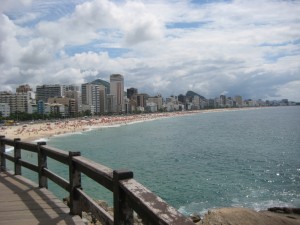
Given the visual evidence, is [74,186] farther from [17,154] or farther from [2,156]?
[2,156]

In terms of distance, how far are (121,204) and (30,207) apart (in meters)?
2.88

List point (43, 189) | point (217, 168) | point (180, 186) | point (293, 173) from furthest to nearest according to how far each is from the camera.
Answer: point (217, 168)
point (293, 173)
point (180, 186)
point (43, 189)

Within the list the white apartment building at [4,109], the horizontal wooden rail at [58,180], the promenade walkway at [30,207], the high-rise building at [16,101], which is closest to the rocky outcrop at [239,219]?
the promenade walkway at [30,207]

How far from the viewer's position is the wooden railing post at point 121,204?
307 cm

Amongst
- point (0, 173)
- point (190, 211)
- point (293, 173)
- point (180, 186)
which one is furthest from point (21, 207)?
point (293, 173)

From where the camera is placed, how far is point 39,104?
17538 cm

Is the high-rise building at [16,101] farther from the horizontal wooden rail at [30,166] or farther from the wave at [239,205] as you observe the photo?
the horizontal wooden rail at [30,166]

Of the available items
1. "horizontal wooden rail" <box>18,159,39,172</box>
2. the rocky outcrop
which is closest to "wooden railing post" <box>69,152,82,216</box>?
"horizontal wooden rail" <box>18,159,39,172</box>

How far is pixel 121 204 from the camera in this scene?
3117 millimetres

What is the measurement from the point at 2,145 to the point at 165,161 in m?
25.7

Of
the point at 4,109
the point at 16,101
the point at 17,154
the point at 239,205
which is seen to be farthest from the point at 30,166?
the point at 16,101

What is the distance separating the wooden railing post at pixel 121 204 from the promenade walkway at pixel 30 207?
65.5 inches

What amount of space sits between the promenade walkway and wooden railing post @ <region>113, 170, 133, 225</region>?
166cm

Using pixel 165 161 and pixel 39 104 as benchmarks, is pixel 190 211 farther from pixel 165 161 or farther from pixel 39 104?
pixel 39 104
